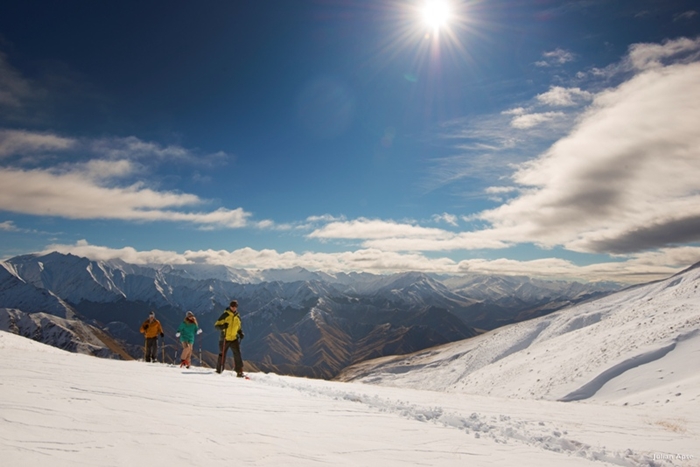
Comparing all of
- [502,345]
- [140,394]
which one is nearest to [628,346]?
[140,394]

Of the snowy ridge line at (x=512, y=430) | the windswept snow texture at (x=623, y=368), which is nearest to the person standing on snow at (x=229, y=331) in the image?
the snowy ridge line at (x=512, y=430)

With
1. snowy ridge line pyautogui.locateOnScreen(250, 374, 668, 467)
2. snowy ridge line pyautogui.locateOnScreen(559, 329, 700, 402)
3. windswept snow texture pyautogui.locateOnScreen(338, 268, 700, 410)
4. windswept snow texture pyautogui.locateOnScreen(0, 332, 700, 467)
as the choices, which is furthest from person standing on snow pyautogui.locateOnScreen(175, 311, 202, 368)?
snowy ridge line pyautogui.locateOnScreen(559, 329, 700, 402)

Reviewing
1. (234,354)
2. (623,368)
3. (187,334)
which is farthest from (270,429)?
(623,368)

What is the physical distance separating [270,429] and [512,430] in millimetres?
6148

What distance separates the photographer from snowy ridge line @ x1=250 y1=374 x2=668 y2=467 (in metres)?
8.00

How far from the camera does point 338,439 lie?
23.2 ft

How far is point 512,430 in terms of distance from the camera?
9164mm

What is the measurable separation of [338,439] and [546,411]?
9757mm

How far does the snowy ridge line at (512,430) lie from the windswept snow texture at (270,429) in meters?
0.04

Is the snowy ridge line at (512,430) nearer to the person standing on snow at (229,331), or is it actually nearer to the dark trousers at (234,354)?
the dark trousers at (234,354)

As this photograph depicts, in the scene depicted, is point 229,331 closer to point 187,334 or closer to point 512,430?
point 187,334

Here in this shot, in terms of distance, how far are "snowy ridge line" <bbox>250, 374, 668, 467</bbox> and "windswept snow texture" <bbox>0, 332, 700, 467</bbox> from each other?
0.04m

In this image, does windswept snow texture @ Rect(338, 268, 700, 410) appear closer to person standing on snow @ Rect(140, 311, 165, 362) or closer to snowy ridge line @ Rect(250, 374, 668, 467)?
snowy ridge line @ Rect(250, 374, 668, 467)

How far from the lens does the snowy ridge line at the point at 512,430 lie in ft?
26.2
